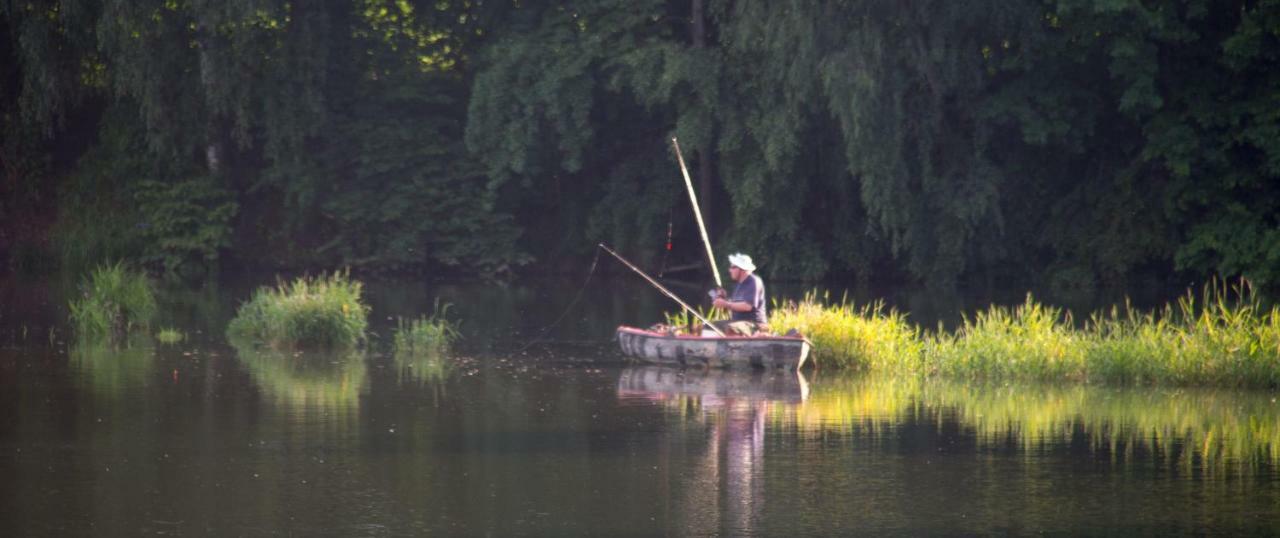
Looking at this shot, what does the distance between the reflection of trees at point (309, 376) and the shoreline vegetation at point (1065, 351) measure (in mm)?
5381

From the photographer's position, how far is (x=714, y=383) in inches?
778

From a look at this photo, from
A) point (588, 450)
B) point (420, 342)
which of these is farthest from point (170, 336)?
point (588, 450)

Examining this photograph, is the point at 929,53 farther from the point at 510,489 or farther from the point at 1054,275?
the point at 510,489

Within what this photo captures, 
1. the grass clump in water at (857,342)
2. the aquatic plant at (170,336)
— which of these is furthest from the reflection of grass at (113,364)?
the grass clump in water at (857,342)

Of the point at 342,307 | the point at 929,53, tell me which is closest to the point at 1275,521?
the point at 342,307

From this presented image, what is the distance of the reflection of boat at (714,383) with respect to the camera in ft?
60.3

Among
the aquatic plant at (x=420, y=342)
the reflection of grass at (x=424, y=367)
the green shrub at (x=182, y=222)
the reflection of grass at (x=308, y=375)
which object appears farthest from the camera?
the green shrub at (x=182, y=222)

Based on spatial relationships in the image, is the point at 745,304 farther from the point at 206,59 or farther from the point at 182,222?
the point at 182,222

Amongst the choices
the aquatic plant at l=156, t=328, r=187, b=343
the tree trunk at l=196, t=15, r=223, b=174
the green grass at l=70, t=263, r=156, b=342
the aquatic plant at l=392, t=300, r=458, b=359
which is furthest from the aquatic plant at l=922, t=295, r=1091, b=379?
the tree trunk at l=196, t=15, r=223, b=174

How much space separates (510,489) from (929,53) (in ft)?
77.7

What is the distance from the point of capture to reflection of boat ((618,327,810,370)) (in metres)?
20.2

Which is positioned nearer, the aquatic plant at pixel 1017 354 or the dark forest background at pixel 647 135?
the aquatic plant at pixel 1017 354

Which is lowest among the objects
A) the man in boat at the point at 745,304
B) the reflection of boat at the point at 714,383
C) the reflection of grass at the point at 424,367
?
the reflection of boat at the point at 714,383

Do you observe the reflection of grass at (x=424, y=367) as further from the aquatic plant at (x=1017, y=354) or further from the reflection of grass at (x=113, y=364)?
the aquatic plant at (x=1017, y=354)
